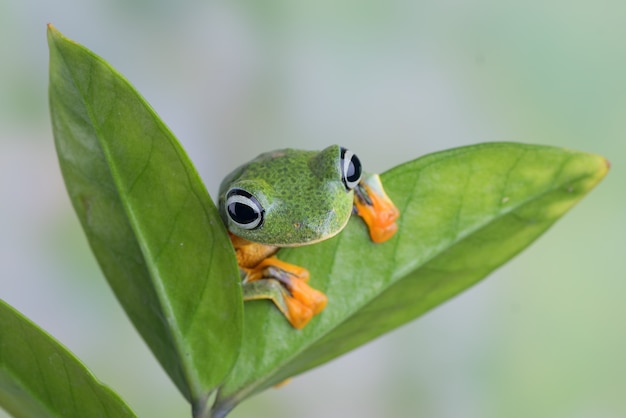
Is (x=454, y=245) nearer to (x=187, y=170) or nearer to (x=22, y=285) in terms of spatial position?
(x=187, y=170)

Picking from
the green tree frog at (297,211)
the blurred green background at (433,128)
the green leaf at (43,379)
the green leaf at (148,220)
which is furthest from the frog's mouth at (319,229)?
the blurred green background at (433,128)

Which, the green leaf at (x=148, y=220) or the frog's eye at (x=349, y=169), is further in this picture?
the frog's eye at (x=349, y=169)

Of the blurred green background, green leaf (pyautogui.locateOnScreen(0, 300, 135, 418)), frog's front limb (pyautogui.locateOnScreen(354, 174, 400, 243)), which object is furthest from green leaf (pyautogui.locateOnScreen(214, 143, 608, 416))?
the blurred green background

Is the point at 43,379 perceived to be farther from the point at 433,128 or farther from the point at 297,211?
the point at 433,128

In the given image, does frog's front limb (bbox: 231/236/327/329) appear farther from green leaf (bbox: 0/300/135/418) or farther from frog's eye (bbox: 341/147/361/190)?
green leaf (bbox: 0/300/135/418)

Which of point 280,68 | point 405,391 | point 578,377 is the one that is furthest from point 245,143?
point 578,377

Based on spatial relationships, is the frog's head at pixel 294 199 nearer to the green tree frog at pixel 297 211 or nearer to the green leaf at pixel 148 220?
the green tree frog at pixel 297 211

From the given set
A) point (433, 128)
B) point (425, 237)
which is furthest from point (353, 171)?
point (433, 128)
